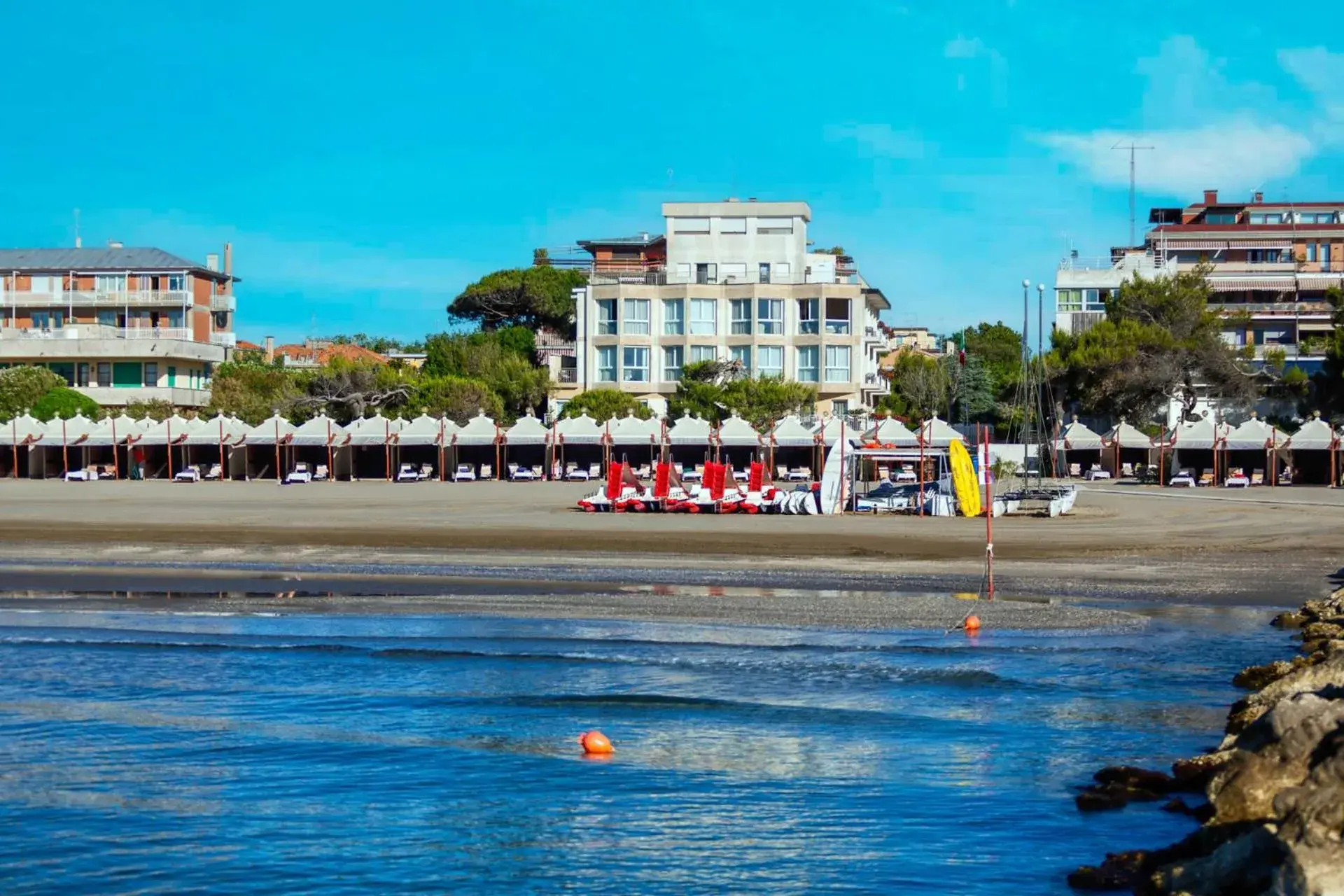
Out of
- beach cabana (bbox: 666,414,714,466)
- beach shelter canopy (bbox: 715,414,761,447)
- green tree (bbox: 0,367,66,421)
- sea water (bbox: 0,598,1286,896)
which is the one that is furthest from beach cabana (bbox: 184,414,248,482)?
sea water (bbox: 0,598,1286,896)

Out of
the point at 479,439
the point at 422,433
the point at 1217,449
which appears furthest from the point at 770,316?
the point at 1217,449

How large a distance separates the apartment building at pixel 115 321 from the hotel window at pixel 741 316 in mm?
30641

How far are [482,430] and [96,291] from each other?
38507mm

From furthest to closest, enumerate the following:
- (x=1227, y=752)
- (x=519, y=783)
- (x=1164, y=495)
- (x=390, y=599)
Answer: (x=1164, y=495)
(x=390, y=599)
(x=519, y=783)
(x=1227, y=752)

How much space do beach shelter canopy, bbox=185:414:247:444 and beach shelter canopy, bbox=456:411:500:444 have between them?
918cm

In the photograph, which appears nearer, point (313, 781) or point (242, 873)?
point (242, 873)

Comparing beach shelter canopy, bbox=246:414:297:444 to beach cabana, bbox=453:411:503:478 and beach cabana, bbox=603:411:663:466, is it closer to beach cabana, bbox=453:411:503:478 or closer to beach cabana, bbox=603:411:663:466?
beach cabana, bbox=453:411:503:478

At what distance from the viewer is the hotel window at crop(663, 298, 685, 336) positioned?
240 ft

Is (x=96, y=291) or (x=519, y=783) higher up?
(x=96, y=291)

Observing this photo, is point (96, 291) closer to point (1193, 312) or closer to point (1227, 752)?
point (1193, 312)

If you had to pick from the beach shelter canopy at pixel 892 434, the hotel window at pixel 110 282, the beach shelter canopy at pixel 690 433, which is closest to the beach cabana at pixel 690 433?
the beach shelter canopy at pixel 690 433

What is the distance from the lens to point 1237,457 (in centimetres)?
5853

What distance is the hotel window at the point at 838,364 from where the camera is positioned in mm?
72500

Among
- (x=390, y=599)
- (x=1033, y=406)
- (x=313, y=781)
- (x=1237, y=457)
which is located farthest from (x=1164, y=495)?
(x=313, y=781)
